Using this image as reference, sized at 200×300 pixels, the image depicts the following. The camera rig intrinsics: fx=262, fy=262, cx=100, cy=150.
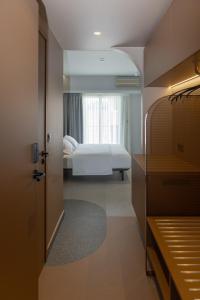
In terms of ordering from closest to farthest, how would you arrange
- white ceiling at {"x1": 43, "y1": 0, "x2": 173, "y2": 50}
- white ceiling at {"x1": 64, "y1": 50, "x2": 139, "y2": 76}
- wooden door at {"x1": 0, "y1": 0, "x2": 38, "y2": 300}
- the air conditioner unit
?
wooden door at {"x1": 0, "y1": 0, "x2": 38, "y2": 300}
white ceiling at {"x1": 43, "y1": 0, "x2": 173, "y2": 50}
white ceiling at {"x1": 64, "y1": 50, "x2": 139, "y2": 76}
the air conditioner unit

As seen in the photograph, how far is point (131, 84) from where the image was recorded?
300 inches

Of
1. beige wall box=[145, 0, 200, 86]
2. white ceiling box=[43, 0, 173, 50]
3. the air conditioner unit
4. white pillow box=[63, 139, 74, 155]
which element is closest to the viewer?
beige wall box=[145, 0, 200, 86]

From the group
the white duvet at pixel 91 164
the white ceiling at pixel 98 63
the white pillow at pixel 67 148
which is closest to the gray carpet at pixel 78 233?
the white duvet at pixel 91 164

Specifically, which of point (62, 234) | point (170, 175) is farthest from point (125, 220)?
point (170, 175)

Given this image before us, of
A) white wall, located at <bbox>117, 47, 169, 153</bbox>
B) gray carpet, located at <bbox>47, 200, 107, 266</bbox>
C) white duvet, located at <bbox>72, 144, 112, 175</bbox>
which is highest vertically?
white wall, located at <bbox>117, 47, 169, 153</bbox>

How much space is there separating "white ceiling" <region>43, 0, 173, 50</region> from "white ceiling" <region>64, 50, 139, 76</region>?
1337 mm

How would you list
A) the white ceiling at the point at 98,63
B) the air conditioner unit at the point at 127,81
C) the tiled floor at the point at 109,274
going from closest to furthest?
the tiled floor at the point at 109,274 < the white ceiling at the point at 98,63 < the air conditioner unit at the point at 127,81

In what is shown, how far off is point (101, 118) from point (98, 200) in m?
4.51

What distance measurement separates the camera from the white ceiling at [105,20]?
7.04 feet

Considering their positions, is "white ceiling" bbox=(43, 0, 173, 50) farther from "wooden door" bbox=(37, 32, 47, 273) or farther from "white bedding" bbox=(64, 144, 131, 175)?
"white bedding" bbox=(64, 144, 131, 175)

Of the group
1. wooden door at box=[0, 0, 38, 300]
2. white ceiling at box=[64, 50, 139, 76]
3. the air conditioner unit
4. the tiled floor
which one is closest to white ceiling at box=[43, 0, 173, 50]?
wooden door at box=[0, 0, 38, 300]

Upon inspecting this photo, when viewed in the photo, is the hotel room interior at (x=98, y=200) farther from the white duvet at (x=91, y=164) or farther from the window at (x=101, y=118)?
the window at (x=101, y=118)

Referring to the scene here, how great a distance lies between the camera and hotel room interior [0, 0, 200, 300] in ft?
4.34

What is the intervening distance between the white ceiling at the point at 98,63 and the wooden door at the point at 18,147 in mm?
3088
